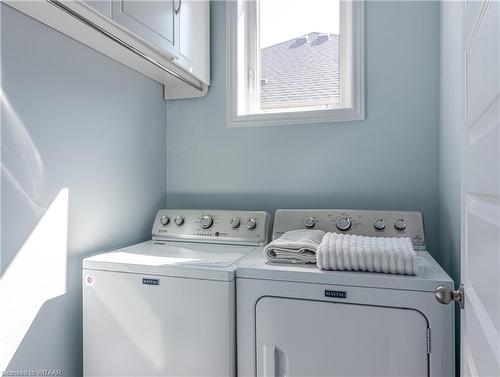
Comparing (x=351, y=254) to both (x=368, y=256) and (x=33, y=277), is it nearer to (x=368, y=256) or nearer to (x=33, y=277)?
(x=368, y=256)

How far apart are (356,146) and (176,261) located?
1114 millimetres

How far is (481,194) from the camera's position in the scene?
2.22 feet

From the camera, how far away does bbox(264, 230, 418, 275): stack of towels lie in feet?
3.58

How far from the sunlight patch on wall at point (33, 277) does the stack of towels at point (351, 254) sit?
2.73 feet

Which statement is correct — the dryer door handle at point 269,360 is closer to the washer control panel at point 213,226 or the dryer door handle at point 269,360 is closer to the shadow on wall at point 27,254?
the washer control panel at point 213,226

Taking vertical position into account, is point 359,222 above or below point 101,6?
below

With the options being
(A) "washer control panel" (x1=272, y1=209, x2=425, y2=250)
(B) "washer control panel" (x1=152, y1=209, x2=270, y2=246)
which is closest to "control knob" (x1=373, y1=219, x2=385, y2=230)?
(A) "washer control panel" (x1=272, y1=209, x2=425, y2=250)

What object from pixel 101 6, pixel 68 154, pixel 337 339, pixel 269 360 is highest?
pixel 101 6

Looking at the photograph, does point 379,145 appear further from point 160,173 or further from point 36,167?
point 36,167

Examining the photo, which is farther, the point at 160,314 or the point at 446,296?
the point at 160,314

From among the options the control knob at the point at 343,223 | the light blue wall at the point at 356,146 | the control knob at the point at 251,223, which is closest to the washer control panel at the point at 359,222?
the control knob at the point at 343,223

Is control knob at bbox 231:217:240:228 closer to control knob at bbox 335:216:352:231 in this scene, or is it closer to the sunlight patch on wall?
control knob at bbox 335:216:352:231

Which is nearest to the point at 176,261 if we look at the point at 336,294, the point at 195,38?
the point at 336,294

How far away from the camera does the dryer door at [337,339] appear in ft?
3.44
